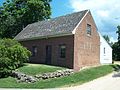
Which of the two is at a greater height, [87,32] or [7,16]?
[7,16]

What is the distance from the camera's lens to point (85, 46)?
3192 centimetres

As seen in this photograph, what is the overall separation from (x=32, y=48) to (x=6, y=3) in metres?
22.0

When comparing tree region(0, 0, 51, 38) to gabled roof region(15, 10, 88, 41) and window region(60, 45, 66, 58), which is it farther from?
window region(60, 45, 66, 58)

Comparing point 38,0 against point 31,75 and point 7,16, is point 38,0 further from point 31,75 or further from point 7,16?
point 31,75

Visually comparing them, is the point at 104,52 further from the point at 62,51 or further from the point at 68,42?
the point at 68,42

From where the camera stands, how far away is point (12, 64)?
92.1 feet

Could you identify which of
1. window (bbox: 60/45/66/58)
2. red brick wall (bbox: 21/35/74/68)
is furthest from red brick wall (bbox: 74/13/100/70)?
window (bbox: 60/45/66/58)

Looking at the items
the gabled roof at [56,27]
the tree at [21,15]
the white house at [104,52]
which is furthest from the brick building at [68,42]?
the tree at [21,15]

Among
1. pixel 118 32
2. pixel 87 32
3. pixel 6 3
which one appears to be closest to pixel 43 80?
pixel 87 32

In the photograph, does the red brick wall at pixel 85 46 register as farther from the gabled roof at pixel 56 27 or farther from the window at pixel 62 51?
the window at pixel 62 51

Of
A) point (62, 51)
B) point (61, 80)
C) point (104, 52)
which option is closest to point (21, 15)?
point (104, 52)

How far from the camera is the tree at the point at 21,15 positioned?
5203 cm

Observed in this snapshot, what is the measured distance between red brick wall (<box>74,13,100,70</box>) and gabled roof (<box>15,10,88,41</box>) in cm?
88

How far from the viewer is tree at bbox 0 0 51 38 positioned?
52.0 metres
